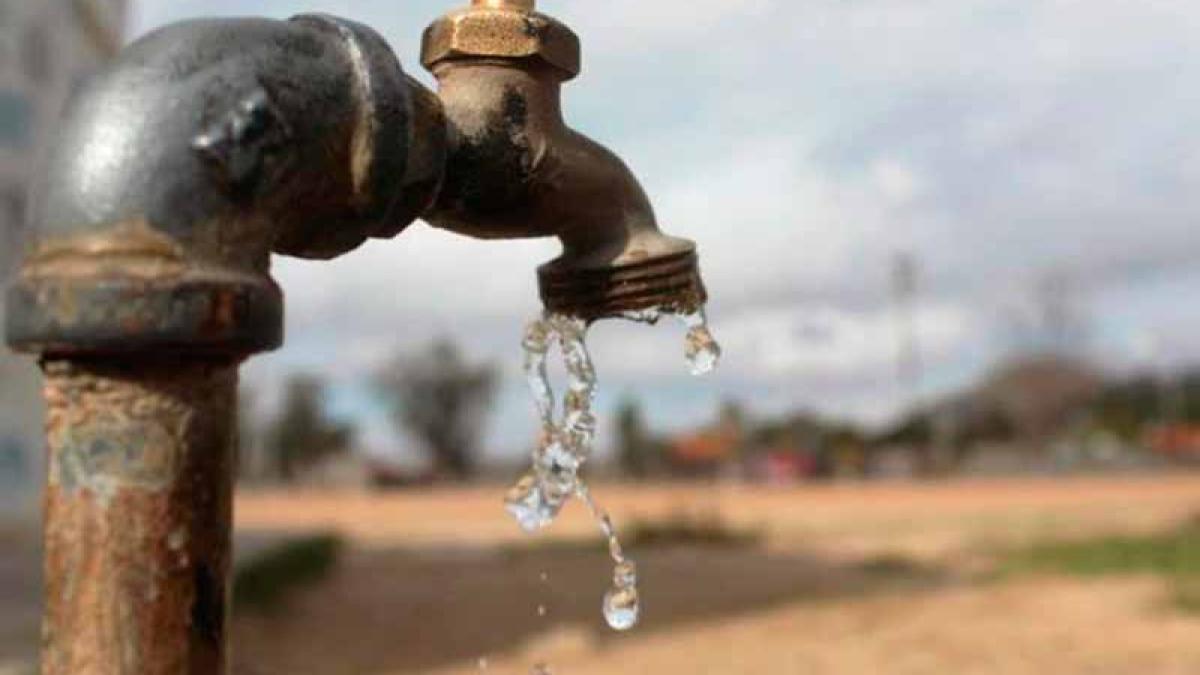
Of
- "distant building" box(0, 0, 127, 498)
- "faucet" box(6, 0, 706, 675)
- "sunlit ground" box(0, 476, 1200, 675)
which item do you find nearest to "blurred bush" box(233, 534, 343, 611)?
"sunlit ground" box(0, 476, 1200, 675)

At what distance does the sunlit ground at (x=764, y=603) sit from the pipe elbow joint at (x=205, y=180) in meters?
1.21

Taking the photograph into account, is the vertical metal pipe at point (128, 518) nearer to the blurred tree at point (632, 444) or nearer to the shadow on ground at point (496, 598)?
the shadow on ground at point (496, 598)

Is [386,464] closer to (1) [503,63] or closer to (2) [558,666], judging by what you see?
(2) [558,666]

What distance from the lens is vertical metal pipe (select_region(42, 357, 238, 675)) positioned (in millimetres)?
844

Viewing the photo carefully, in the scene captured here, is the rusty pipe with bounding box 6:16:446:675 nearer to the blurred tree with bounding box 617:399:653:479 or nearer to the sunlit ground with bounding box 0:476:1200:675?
the sunlit ground with bounding box 0:476:1200:675

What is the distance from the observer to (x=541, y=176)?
3.92ft

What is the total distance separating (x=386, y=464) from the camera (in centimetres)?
4481

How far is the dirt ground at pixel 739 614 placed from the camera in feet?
20.8

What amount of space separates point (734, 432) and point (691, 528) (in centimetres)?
3146

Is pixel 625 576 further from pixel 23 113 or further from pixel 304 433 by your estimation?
pixel 304 433

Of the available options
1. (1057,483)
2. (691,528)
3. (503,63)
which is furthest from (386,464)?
(503,63)

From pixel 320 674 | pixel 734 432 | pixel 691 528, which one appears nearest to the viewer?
pixel 320 674

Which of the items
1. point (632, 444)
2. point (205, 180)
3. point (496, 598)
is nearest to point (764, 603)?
point (496, 598)

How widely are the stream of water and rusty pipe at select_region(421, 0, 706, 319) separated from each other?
40 millimetres
